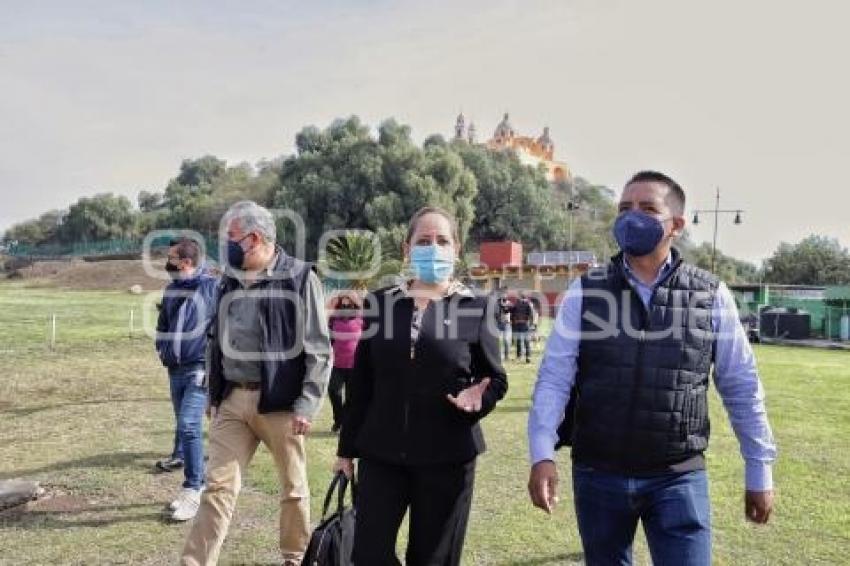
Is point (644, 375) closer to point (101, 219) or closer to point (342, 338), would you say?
point (342, 338)

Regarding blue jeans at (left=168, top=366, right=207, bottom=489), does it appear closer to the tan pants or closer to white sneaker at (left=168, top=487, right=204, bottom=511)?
white sneaker at (left=168, top=487, right=204, bottom=511)

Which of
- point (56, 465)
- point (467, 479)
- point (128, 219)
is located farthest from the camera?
point (128, 219)

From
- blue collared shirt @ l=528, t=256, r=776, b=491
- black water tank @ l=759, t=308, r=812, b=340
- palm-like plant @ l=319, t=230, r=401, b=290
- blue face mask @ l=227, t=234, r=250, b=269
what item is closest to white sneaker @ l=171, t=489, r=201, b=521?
blue face mask @ l=227, t=234, r=250, b=269

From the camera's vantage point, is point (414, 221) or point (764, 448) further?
point (414, 221)

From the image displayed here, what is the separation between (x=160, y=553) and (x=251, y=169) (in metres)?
94.0

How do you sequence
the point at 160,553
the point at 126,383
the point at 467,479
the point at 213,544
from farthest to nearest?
the point at 126,383 → the point at 160,553 → the point at 213,544 → the point at 467,479

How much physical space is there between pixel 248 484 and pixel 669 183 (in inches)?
178

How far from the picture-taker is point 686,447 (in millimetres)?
2541

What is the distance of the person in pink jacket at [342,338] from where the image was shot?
8031 millimetres

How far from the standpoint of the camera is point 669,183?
8.96 ft

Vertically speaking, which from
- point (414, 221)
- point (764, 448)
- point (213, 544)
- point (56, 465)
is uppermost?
point (414, 221)

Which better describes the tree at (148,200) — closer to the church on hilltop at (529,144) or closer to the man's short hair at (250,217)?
the church on hilltop at (529,144)

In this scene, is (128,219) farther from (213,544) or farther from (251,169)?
(213,544)

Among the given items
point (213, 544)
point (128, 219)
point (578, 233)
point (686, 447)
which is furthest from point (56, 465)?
point (128, 219)
